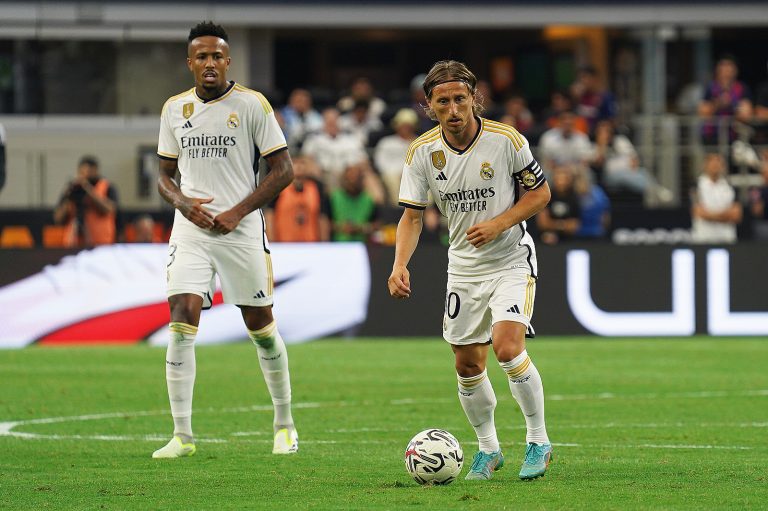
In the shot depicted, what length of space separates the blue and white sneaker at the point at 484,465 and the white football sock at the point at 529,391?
0.91 feet

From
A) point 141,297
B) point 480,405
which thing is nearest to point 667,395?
point 480,405

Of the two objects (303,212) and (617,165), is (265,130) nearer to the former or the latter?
(303,212)

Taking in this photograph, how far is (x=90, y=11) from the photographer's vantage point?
2794 centimetres

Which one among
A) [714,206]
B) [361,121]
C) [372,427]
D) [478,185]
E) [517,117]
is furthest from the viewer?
[517,117]

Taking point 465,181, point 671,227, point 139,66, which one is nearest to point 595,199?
point 671,227

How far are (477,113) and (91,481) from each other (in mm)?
2769

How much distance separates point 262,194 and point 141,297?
9023 mm

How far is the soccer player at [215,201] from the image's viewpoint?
9.12 m

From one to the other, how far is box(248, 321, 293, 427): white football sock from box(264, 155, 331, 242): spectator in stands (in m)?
10.5

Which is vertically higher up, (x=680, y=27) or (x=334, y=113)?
(x=680, y=27)

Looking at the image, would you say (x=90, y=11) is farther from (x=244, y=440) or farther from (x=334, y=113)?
(x=244, y=440)

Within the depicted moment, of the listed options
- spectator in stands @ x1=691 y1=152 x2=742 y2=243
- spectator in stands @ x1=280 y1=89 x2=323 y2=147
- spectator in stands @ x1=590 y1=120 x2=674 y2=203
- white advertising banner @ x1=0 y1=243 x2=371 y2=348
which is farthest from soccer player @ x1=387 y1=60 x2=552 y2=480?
spectator in stands @ x1=590 y1=120 x2=674 y2=203

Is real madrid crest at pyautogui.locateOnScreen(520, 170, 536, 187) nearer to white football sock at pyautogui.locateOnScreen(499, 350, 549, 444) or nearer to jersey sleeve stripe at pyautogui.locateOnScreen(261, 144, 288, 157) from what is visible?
white football sock at pyautogui.locateOnScreen(499, 350, 549, 444)

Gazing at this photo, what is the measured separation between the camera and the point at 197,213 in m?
9.10
